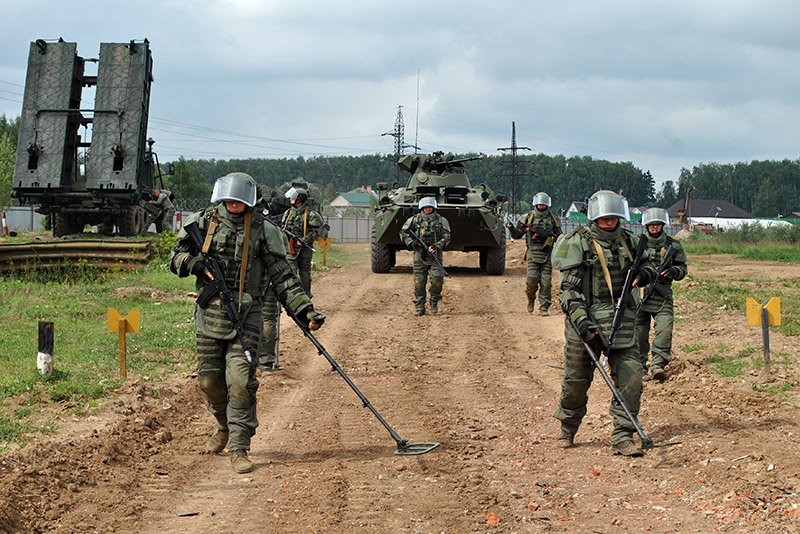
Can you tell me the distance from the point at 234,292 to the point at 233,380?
0.63 meters

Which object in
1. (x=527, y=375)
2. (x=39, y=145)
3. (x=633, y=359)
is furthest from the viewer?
(x=39, y=145)

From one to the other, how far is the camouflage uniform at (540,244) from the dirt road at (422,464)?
4.41 m

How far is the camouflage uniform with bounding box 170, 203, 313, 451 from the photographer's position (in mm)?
6180

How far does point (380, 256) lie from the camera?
21984mm

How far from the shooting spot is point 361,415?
7.62m

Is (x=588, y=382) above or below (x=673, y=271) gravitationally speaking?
below

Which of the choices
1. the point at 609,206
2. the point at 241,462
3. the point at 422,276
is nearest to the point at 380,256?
the point at 422,276

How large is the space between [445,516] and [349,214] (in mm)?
58337

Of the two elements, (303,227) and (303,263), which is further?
(303,227)

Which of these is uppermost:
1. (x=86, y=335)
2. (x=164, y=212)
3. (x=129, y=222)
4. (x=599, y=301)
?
(x=164, y=212)

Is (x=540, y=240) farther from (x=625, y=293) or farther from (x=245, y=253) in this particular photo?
(x=245, y=253)

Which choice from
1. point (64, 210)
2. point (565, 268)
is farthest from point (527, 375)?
point (64, 210)

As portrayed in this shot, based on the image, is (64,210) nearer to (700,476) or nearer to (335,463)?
(335,463)

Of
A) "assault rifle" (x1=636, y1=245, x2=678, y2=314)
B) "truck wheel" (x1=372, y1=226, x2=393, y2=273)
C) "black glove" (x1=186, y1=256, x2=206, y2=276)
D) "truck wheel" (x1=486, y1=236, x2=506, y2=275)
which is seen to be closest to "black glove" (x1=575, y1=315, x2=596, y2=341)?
"black glove" (x1=186, y1=256, x2=206, y2=276)
